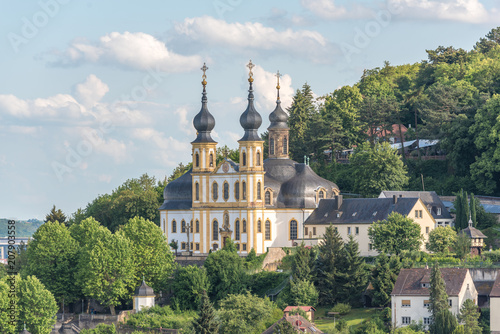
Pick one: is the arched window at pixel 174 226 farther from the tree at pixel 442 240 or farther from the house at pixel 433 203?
the tree at pixel 442 240

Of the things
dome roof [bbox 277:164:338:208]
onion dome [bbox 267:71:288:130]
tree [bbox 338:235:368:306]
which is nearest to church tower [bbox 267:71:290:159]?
onion dome [bbox 267:71:288:130]

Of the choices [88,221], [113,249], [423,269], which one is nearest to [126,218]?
[88,221]

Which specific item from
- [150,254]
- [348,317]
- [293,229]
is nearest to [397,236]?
[348,317]

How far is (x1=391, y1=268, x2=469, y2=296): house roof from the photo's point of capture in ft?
239

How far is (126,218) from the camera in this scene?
343ft

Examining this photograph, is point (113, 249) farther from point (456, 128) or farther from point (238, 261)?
point (456, 128)

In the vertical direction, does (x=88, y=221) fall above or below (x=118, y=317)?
above

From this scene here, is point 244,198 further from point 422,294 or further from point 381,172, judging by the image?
point 422,294

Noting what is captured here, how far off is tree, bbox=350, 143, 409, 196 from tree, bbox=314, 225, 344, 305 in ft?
49.7

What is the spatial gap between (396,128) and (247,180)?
1078 inches

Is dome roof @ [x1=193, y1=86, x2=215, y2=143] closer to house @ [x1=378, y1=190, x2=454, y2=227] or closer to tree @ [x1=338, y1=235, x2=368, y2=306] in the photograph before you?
house @ [x1=378, y1=190, x2=454, y2=227]

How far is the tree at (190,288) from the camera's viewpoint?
83.8m

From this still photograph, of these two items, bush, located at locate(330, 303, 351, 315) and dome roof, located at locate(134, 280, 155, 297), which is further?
dome roof, located at locate(134, 280, 155, 297)

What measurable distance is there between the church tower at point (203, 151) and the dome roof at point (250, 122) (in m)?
3.02
